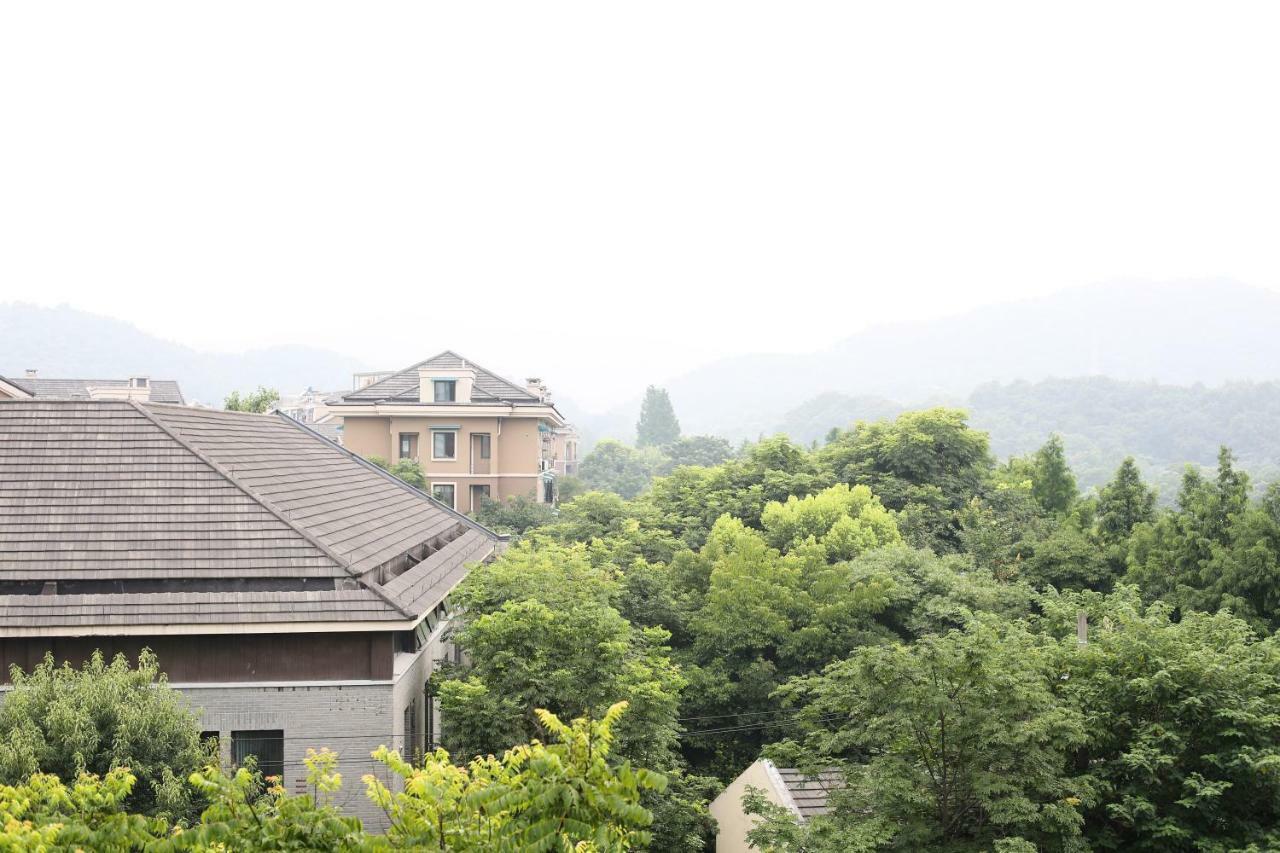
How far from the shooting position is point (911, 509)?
36.1 m

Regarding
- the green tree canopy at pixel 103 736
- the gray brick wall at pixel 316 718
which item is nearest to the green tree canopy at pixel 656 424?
the gray brick wall at pixel 316 718

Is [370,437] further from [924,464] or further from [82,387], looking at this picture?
[82,387]

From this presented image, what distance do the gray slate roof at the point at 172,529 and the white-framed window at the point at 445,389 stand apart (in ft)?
92.0

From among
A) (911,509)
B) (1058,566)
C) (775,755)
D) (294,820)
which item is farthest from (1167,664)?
(911,509)

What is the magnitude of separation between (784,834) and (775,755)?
216 cm

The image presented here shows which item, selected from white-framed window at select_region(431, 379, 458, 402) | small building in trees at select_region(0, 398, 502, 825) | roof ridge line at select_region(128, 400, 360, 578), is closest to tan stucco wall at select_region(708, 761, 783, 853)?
small building in trees at select_region(0, 398, 502, 825)

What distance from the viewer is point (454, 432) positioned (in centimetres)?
4731

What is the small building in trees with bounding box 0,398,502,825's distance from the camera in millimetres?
13867

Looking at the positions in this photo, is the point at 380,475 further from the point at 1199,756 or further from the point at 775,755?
the point at 1199,756

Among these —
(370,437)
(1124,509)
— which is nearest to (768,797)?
(1124,509)

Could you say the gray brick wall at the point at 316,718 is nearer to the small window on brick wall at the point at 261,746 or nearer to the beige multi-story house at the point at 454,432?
the small window on brick wall at the point at 261,746

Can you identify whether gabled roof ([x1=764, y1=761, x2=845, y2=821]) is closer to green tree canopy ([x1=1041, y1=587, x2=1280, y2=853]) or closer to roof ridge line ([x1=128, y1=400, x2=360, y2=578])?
green tree canopy ([x1=1041, y1=587, x2=1280, y2=853])

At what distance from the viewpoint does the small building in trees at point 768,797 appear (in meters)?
18.0

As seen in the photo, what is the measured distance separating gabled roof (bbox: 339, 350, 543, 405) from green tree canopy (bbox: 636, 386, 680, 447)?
4002 inches
